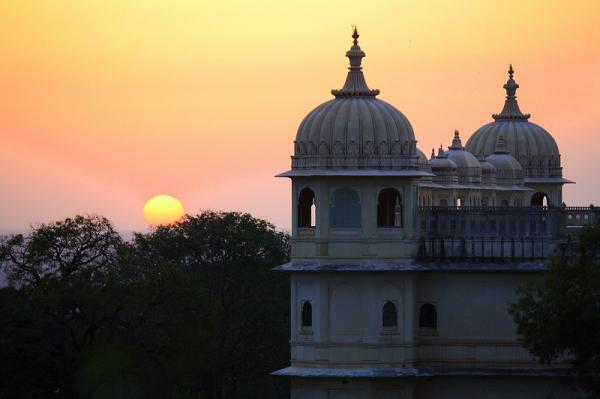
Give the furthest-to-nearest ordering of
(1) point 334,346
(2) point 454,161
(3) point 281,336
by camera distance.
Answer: (3) point 281,336, (2) point 454,161, (1) point 334,346

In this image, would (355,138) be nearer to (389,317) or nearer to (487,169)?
(389,317)

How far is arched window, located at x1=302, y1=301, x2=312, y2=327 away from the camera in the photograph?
108438mm

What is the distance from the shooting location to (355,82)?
110m

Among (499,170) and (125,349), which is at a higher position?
(499,170)

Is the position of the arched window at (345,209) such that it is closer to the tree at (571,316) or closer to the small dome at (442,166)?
the tree at (571,316)

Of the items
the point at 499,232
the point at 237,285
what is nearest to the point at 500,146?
the point at 237,285

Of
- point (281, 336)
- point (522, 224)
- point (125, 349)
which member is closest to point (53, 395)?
point (125, 349)

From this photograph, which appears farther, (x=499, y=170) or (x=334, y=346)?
(x=499, y=170)

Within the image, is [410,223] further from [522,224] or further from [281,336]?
[281,336]

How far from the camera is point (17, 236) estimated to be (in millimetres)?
112188

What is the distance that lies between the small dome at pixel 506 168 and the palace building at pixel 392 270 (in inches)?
755

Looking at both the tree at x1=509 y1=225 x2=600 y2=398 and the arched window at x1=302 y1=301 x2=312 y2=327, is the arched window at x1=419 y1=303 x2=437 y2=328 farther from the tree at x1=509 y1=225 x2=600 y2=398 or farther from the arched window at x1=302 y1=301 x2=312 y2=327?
the tree at x1=509 y1=225 x2=600 y2=398

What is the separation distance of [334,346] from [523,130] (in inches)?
1258

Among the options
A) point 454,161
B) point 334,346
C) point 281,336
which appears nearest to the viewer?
point 334,346
